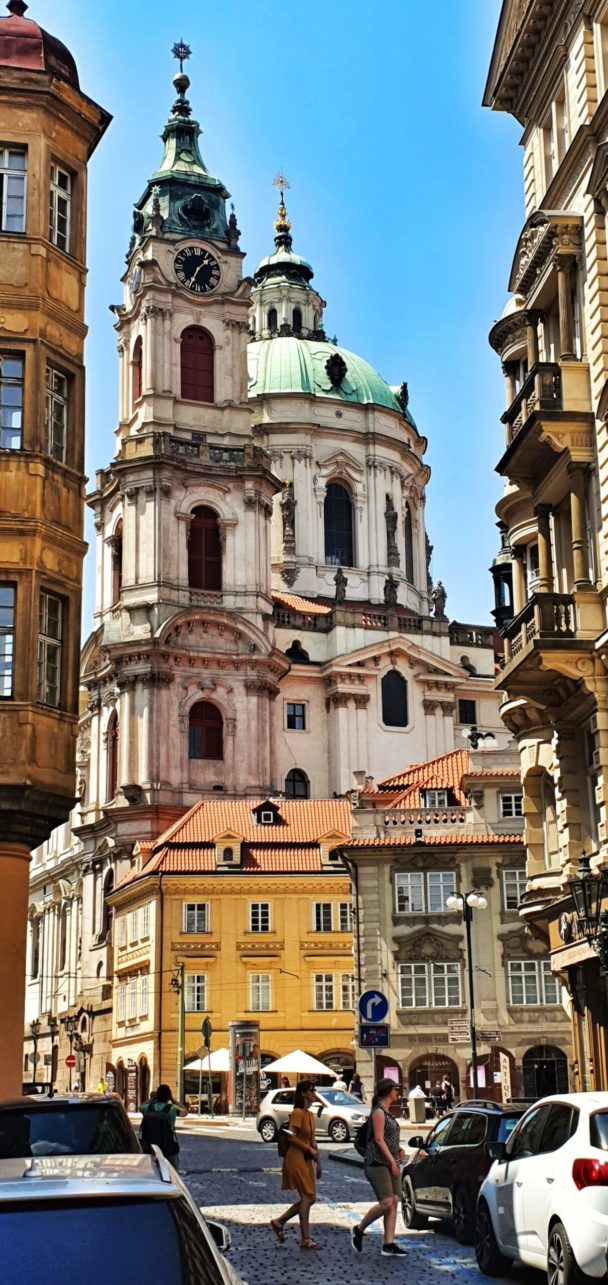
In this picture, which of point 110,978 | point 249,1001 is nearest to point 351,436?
point 110,978

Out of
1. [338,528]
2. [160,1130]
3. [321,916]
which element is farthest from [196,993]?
[160,1130]

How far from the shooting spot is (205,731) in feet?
236

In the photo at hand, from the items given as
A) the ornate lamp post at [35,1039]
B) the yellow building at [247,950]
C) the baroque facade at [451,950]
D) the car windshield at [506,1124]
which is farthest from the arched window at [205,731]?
the car windshield at [506,1124]

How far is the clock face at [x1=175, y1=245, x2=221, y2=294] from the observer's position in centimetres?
7744

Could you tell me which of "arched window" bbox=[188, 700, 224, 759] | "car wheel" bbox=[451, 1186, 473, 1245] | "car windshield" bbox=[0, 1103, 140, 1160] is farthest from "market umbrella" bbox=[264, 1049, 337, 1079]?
"car windshield" bbox=[0, 1103, 140, 1160]

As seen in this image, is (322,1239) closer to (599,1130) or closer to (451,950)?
(599,1130)

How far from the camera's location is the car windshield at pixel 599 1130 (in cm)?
1211

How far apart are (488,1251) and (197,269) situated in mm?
67523

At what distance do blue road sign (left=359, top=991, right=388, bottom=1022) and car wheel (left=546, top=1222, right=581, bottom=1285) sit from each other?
12.0m

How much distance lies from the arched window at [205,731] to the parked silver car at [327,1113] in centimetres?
3288

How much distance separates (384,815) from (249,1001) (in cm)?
933

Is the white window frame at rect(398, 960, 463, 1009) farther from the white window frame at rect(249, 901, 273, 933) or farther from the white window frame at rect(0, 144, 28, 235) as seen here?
the white window frame at rect(0, 144, 28, 235)

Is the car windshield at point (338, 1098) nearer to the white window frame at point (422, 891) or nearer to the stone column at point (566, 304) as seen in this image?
the white window frame at point (422, 891)

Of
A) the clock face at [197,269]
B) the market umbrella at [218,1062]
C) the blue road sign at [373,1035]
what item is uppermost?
the clock face at [197,269]
